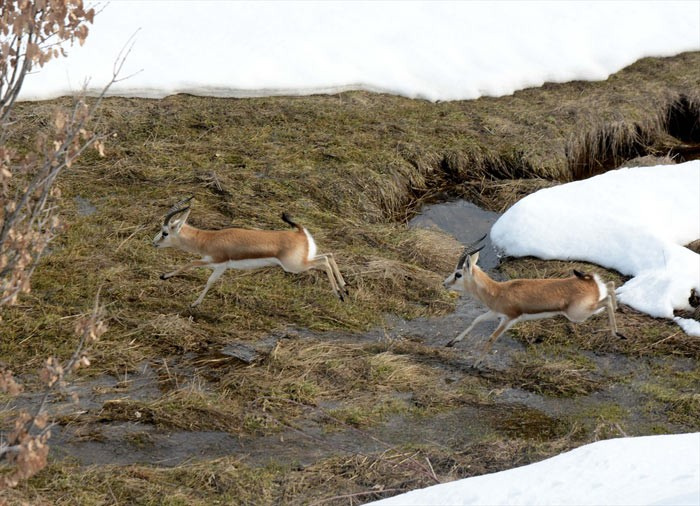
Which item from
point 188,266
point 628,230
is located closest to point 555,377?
point 628,230

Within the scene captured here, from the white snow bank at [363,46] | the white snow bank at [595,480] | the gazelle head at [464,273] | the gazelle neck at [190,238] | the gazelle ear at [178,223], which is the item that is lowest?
the white snow bank at [595,480]

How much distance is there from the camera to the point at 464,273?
9.83 m

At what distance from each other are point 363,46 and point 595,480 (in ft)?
37.6

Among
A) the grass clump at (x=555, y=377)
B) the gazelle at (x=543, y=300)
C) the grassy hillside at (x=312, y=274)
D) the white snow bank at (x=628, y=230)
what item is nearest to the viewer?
the grassy hillside at (x=312, y=274)

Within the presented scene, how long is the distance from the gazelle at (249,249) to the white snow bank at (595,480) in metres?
3.63

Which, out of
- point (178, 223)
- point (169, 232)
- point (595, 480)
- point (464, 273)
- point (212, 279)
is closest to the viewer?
point (595, 480)

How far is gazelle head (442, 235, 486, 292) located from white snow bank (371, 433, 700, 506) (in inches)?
122

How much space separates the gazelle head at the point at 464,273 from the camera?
973 centimetres

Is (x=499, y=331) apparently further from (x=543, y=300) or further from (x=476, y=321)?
(x=543, y=300)

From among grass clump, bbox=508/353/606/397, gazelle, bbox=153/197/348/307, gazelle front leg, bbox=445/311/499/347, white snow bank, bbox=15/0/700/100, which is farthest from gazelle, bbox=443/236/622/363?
white snow bank, bbox=15/0/700/100

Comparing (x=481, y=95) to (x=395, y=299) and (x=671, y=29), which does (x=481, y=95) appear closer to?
(x=671, y=29)

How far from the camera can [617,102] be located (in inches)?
615

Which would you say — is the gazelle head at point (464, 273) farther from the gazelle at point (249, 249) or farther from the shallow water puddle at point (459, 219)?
the shallow water puddle at point (459, 219)

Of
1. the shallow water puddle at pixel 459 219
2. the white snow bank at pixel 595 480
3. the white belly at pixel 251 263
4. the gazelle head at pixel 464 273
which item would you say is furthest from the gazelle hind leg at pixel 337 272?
the white snow bank at pixel 595 480
